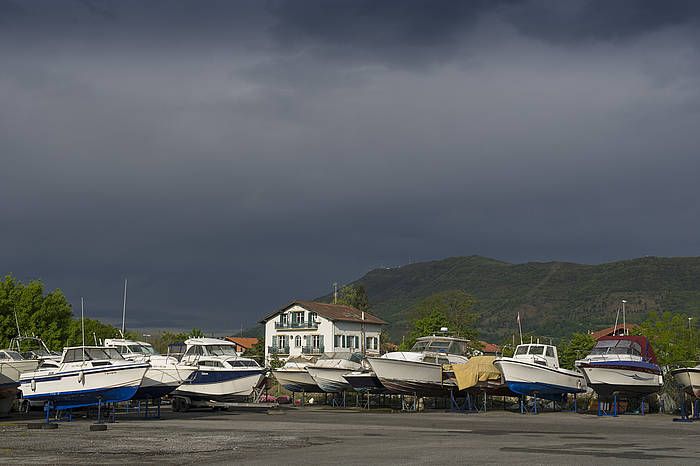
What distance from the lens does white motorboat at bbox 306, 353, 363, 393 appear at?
4694 centimetres

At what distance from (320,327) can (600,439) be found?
73.7m

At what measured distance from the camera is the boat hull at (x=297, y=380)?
49906 mm

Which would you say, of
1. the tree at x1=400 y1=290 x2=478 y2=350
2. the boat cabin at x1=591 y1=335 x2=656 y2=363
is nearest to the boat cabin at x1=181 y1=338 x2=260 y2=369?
the boat cabin at x1=591 y1=335 x2=656 y2=363

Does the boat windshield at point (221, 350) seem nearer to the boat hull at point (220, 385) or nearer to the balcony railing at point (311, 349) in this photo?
the boat hull at point (220, 385)

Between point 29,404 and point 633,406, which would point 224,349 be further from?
point 633,406

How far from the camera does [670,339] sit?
53.1 m

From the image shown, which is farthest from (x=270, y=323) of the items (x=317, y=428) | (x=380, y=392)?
(x=317, y=428)

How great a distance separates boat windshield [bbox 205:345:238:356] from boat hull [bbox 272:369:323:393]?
7.06 meters

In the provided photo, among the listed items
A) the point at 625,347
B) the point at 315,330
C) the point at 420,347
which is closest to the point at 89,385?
the point at 420,347

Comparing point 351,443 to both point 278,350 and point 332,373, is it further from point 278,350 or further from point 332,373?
point 278,350

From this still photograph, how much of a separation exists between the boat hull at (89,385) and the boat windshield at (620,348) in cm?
2155

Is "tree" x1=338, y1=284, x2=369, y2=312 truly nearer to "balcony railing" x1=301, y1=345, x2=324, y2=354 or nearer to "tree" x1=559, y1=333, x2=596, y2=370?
"balcony railing" x1=301, y1=345, x2=324, y2=354

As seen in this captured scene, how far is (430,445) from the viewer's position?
19.9m

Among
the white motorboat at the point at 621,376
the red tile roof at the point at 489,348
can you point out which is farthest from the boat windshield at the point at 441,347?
the red tile roof at the point at 489,348
